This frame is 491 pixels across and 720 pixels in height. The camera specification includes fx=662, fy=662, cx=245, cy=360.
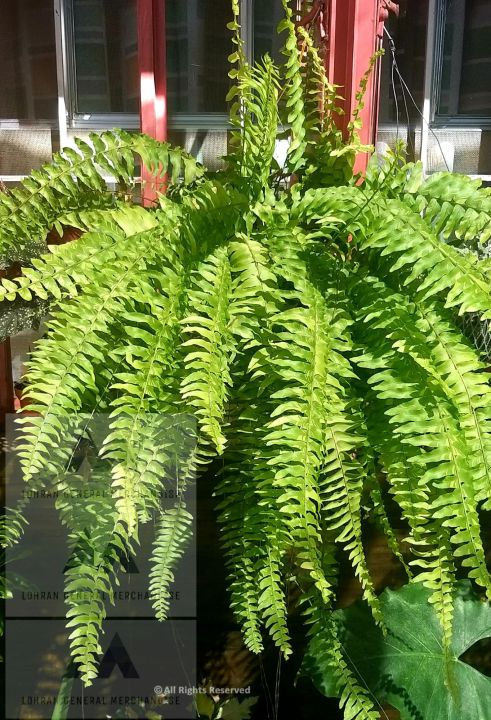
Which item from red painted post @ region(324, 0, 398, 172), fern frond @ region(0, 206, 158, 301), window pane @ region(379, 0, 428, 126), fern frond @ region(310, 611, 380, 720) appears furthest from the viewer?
window pane @ region(379, 0, 428, 126)

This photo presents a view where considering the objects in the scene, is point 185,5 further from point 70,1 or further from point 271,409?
point 271,409

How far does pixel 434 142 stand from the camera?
1.76 meters

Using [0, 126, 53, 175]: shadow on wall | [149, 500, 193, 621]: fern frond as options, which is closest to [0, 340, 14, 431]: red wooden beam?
[0, 126, 53, 175]: shadow on wall

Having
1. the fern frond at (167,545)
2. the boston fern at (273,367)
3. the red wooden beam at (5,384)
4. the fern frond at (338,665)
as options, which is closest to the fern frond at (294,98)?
the boston fern at (273,367)

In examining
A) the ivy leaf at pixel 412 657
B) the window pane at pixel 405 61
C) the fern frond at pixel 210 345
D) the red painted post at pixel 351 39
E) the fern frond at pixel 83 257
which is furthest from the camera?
the window pane at pixel 405 61

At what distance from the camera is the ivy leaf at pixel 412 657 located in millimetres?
1195

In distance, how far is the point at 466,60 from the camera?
1.72m

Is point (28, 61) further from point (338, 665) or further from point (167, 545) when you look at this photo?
point (338, 665)

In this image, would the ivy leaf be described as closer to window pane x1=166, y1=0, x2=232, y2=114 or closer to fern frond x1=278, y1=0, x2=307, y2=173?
fern frond x1=278, y1=0, x2=307, y2=173

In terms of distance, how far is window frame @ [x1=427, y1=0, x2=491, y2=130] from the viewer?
5.60 ft

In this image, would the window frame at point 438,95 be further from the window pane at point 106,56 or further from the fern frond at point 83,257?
the fern frond at point 83,257

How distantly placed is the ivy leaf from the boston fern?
142 mm

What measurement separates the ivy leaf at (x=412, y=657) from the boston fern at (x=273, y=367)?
0.47 feet

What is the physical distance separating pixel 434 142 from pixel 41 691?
1.67 meters
